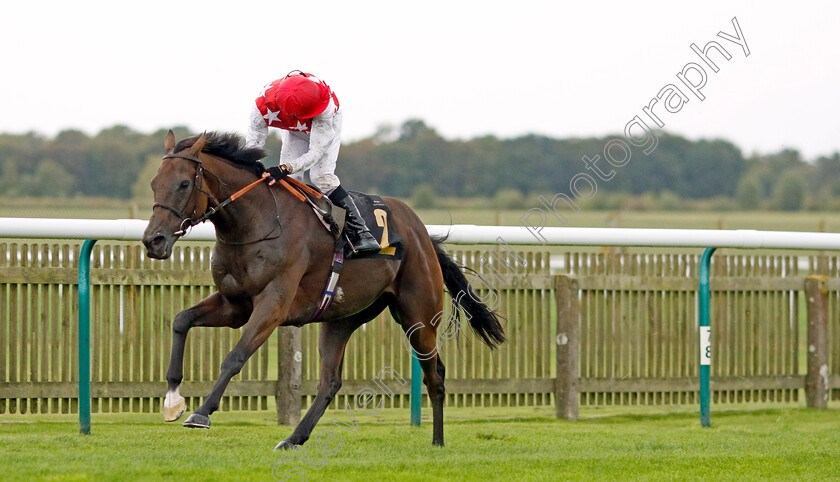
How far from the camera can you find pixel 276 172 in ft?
18.1

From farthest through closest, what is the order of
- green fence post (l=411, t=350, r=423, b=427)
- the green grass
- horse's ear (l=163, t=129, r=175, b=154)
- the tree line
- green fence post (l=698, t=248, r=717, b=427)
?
the tree line < green fence post (l=698, t=248, r=717, b=427) < green fence post (l=411, t=350, r=423, b=427) < horse's ear (l=163, t=129, r=175, b=154) < the green grass

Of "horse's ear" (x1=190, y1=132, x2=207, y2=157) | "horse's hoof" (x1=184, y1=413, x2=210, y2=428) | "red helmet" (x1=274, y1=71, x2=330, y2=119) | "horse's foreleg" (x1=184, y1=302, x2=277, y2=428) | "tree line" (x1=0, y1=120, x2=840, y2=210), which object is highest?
"tree line" (x1=0, y1=120, x2=840, y2=210)

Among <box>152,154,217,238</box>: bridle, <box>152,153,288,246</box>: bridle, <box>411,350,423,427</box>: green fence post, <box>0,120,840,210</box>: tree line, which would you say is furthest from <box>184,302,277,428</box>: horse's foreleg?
<box>0,120,840,210</box>: tree line

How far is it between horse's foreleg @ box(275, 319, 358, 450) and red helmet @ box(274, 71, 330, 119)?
1454 millimetres

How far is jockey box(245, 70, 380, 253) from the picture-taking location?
219 inches

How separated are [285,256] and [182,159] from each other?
78 centimetres

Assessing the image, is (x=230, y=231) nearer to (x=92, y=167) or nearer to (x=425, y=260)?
(x=425, y=260)

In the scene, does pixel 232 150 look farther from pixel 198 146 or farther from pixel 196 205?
pixel 196 205

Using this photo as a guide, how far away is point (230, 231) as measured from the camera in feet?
17.4

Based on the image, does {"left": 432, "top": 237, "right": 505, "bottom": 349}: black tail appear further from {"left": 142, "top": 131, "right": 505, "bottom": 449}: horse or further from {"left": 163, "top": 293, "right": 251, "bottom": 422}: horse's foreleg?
{"left": 163, "top": 293, "right": 251, "bottom": 422}: horse's foreleg

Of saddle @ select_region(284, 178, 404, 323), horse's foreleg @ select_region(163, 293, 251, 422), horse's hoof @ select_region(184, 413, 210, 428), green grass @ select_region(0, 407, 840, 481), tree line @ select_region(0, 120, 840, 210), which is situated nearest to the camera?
horse's hoof @ select_region(184, 413, 210, 428)

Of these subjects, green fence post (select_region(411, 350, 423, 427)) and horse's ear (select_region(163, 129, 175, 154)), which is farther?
green fence post (select_region(411, 350, 423, 427))

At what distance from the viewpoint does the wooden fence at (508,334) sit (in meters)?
6.90

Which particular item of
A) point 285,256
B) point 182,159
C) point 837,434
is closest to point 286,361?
point 285,256
